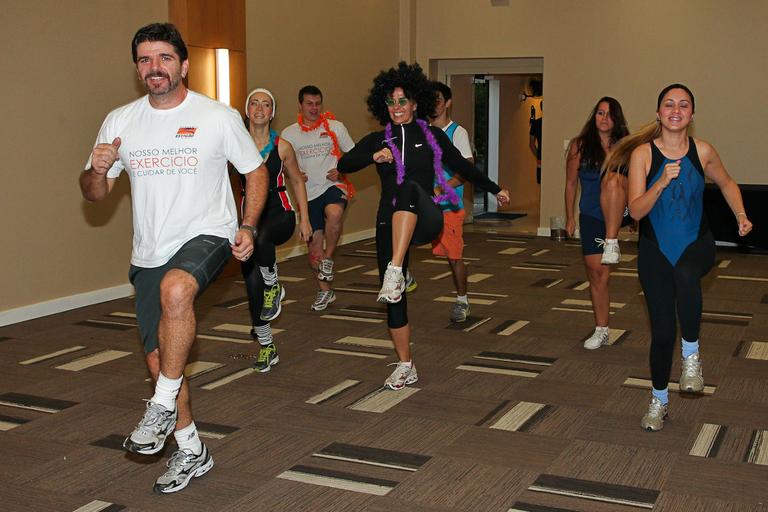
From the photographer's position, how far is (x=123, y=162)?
3.62m

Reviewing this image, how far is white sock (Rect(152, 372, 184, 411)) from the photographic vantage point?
3.38m

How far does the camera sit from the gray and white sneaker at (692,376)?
4.25 m

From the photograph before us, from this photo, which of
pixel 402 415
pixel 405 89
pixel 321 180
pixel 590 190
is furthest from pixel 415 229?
pixel 321 180

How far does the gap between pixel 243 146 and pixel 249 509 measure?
1354 millimetres

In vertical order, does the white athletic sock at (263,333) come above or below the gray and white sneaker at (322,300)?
above

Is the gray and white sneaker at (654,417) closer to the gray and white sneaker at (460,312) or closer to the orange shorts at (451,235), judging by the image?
the orange shorts at (451,235)

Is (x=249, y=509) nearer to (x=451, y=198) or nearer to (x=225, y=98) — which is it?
(x=451, y=198)

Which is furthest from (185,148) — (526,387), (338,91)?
(338,91)

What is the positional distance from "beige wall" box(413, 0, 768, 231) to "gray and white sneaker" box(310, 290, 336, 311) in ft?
17.7

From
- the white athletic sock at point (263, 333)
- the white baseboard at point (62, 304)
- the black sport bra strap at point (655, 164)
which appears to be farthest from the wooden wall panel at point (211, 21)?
the black sport bra strap at point (655, 164)

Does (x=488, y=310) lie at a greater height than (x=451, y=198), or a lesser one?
lesser

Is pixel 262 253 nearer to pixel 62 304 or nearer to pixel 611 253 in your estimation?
pixel 611 253

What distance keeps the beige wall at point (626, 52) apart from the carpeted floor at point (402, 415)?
414 cm

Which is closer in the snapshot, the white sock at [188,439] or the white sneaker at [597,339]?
the white sock at [188,439]
